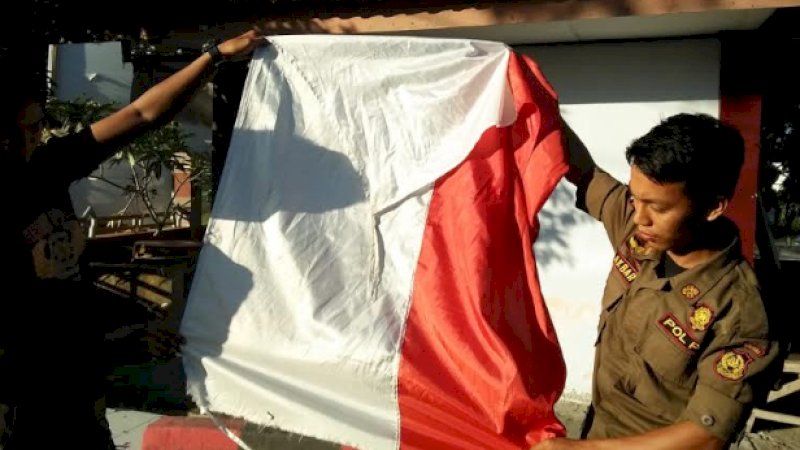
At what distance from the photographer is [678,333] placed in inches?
67.7

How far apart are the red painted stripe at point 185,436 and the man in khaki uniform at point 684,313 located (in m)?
2.87

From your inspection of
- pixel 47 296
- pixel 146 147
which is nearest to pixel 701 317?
pixel 47 296

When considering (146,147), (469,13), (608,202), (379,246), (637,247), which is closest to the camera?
(637,247)

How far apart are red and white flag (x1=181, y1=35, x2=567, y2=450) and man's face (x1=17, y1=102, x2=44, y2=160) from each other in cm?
67

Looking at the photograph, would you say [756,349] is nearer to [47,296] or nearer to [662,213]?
[662,213]

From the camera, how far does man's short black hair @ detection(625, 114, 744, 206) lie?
1669 millimetres

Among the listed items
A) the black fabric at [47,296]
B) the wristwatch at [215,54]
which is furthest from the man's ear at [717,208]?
the black fabric at [47,296]

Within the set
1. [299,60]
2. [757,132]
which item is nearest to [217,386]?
[299,60]

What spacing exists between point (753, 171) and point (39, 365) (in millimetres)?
4792

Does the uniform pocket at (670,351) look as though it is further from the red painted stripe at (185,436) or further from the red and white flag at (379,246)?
the red painted stripe at (185,436)

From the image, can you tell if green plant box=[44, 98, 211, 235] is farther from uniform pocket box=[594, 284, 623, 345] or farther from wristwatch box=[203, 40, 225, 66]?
uniform pocket box=[594, 284, 623, 345]

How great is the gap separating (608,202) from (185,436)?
3.18 meters

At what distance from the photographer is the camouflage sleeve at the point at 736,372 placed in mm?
1575

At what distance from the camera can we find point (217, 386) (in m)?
2.38
